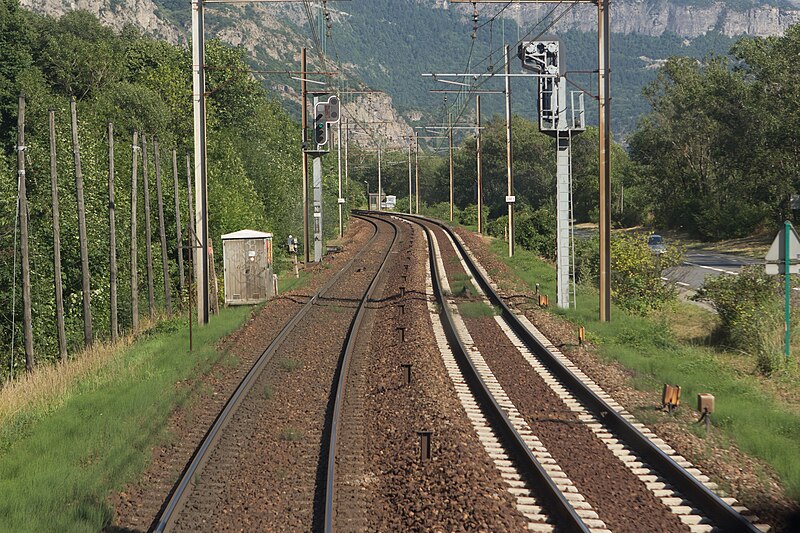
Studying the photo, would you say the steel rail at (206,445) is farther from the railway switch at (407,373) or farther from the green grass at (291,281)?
the green grass at (291,281)

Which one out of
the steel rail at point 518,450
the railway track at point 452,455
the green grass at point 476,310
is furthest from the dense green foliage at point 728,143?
the railway track at point 452,455

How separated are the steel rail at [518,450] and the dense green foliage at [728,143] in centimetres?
4043

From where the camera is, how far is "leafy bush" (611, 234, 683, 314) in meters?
27.4

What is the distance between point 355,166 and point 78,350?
352 feet

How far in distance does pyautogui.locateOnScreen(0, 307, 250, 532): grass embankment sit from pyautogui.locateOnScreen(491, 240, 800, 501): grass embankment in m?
7.58

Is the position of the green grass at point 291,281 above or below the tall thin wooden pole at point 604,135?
below

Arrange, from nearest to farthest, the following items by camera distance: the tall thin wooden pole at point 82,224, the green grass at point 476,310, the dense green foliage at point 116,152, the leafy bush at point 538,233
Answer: the tall thin wooden pole at point 82,224 → the dense green foliage at point 116,152 → the green grass at point 476,310 → the leafy bush at point 538,233

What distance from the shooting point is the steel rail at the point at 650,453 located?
28.8ft

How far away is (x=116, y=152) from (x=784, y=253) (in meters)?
22.8

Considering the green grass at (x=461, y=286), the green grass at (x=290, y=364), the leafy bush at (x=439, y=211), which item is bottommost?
the green grass at (x=290, y=364)

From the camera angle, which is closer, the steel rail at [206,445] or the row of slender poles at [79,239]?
the steel rail at [206,445]

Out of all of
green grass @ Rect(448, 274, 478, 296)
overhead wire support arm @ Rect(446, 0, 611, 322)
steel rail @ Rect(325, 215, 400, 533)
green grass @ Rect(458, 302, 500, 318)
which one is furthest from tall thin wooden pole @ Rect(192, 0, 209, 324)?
green grass @ Rect(448, 274, 478, 296)

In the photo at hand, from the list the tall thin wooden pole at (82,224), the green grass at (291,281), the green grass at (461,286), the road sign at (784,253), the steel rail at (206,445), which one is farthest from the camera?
the green grass at (291,281)

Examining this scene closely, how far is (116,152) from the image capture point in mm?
31328
